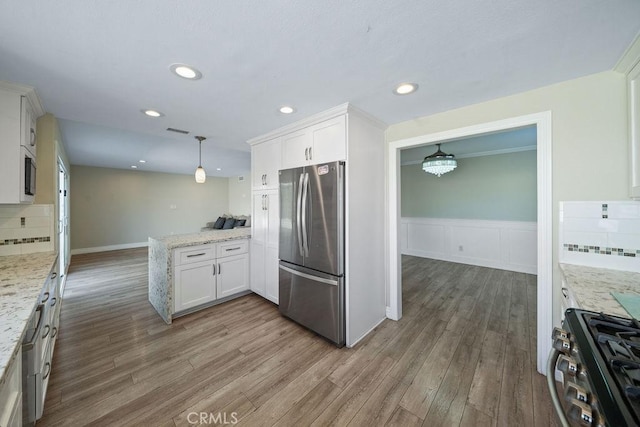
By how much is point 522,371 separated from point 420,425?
1.10 m

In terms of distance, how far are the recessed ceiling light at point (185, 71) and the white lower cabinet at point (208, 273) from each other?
1.85 metres

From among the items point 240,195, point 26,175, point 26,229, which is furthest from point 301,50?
point 240,195

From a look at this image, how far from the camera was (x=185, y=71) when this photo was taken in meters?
1.61

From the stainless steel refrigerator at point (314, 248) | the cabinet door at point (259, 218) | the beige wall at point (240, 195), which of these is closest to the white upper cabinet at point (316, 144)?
the stainless steel refrigerator at point (314, 248)

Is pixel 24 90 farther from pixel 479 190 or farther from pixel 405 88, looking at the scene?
pixel 479 190

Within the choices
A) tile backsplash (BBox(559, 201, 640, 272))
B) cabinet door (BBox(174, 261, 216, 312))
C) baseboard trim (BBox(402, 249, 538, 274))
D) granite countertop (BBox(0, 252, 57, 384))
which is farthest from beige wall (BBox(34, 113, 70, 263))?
baseboard trim (BBox(402, 249, 538, 274))

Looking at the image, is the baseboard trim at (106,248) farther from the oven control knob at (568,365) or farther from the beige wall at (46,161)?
the oven control knob at (568,365)

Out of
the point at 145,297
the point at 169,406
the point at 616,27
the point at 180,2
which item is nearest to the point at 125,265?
the point at 145,297

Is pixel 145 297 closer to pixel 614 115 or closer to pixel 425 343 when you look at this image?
pixel 425 343

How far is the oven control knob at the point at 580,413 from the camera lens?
0.62 m

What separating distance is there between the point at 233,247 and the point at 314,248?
1.41 metres

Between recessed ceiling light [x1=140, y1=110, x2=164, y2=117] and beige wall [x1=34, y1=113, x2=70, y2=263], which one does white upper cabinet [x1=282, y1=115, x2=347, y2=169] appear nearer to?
recessed ceiling light [x1=140, y1=110, x2=164, y2=117]

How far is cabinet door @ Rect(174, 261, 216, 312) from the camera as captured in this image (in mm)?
2680

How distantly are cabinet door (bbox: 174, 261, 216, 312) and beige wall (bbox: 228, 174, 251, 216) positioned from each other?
212 inches
